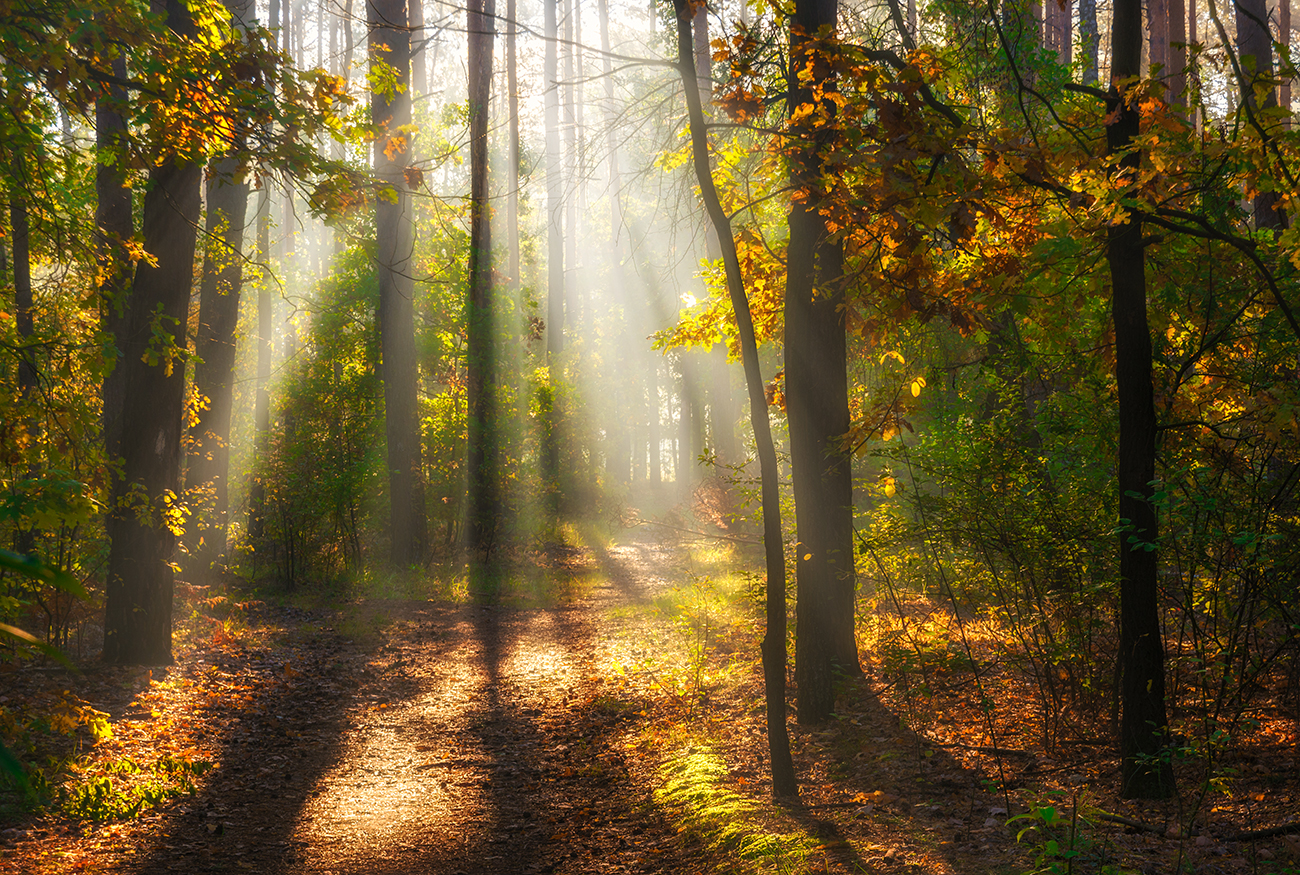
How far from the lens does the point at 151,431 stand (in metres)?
8.59

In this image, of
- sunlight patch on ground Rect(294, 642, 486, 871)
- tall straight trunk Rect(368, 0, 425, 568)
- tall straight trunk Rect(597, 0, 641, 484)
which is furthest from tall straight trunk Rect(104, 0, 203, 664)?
tall straight trunk Rect(597, 0, 641, 484)

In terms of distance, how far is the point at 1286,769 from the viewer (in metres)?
4.76

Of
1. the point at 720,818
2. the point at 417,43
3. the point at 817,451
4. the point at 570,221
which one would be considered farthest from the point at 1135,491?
the point at 570,221

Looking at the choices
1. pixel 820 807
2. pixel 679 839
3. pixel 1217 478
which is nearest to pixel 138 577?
pixel 679 839

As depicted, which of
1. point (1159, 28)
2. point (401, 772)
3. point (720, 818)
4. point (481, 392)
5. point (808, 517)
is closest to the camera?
point (720, 818)

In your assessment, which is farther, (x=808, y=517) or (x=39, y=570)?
(x=808, y=517)

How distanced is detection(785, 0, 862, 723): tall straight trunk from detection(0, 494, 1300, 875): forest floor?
1.44ft

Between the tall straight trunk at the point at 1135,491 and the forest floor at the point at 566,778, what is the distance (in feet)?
1.10

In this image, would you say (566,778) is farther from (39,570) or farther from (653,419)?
(653,419)

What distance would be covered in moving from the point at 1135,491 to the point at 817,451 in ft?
8.87

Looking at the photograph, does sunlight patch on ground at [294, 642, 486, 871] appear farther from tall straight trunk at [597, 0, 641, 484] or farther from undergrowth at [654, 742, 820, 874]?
tall straight trunk at [597, 0, 641, 484]

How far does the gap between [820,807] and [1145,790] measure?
1.79 metres

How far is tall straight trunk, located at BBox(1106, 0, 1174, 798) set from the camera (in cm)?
467

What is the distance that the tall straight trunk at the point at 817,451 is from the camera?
6727mm
